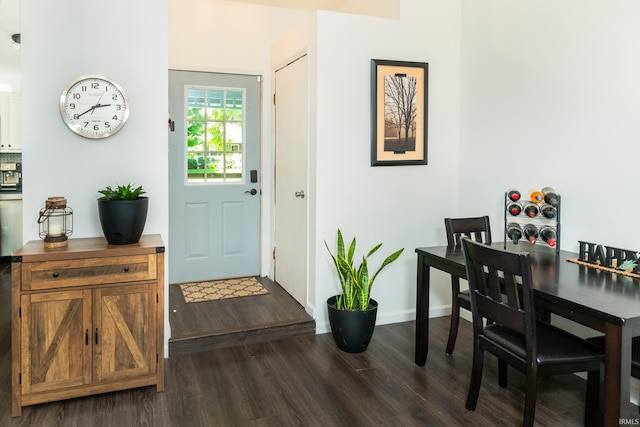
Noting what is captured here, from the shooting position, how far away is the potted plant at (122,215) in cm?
263

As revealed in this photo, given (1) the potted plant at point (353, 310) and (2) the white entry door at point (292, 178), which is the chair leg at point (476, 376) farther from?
(2) the white entry door at point (292, 178)

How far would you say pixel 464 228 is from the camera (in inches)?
125

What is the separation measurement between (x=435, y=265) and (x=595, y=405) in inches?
40.8

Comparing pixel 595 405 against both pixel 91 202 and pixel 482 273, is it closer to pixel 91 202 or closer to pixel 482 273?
pixel 482 273

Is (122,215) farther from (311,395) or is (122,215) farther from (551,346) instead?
(551,346)

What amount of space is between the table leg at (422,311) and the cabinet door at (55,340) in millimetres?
1880

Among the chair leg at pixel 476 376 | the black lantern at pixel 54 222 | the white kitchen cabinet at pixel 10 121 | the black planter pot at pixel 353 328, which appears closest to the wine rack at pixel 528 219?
the chair leg at pixel 476 376

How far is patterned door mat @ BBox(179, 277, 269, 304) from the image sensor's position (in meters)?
4.14

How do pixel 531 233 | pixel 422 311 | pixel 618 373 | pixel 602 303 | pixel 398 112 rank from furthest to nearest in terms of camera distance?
pixel 398 112, pixel 531 233, pixel 422 311, pixel 602 303, pixel 618 373

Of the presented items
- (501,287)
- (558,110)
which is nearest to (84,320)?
(501,287)

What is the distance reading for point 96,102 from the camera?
288 centimetres

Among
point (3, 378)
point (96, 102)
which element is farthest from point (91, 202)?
point (3, 378)

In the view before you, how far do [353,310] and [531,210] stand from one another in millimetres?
1319

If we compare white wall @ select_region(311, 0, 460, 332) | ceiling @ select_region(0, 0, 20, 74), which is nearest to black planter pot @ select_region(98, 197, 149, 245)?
white wall @ select_region(311, 0, 460, 332)
